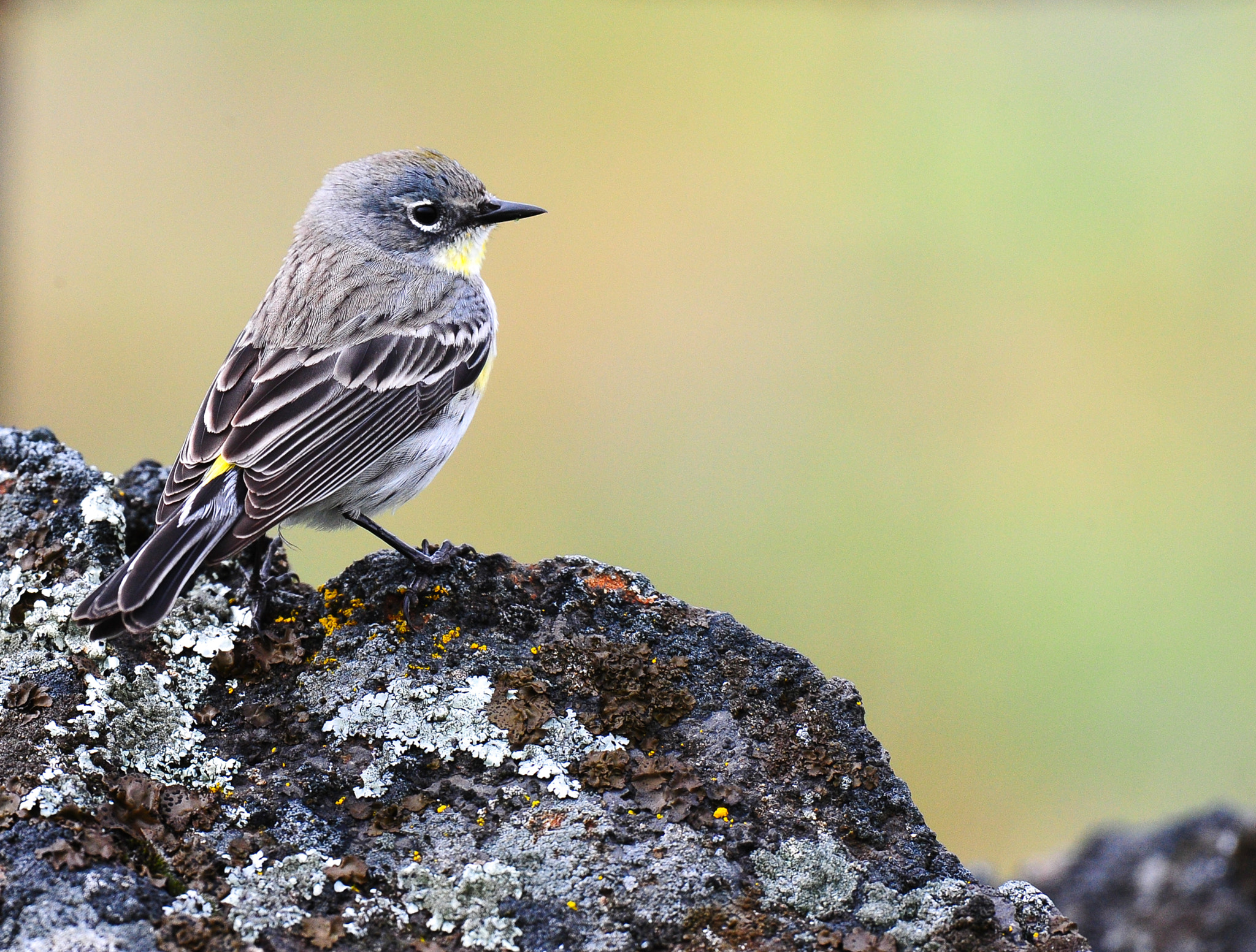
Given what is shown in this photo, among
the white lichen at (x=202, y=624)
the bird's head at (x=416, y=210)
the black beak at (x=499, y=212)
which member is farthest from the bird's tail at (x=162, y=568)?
the black beak at (x=499, y=212)

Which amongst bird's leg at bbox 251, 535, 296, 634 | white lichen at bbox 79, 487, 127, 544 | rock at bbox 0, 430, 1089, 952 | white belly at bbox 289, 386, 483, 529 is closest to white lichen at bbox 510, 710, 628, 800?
rock at bbox 0, 430, 1089, 952

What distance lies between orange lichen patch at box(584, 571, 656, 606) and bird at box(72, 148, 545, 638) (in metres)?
0.48

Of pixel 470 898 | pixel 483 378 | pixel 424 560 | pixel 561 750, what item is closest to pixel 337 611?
pixel 424 560

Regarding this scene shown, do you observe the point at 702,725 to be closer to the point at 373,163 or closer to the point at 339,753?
the point at 339,753

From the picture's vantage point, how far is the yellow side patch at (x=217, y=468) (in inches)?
152

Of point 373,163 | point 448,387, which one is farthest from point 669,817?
point 373,163

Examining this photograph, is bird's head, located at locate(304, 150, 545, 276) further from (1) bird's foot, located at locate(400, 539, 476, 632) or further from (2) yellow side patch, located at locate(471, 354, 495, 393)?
(1) bird's foot, located at locate(400, 539, 476, 632)

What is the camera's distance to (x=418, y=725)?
297 cm

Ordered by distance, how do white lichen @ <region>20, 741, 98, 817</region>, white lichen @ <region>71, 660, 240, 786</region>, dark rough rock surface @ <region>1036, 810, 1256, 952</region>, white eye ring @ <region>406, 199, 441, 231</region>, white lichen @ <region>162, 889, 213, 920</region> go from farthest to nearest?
1. white eye ring @ <region>406, 199, 441, 231</region>
2. dark rough rock surface @ <region>1036, 810, 1256, 952</region>
3. white lichen @ <region>71, 660, 240, 786</region>
4. white lichen @ <region>20, 741, 98, 817</region>
5. white lichen @ <region>162, 889, 213, 920</region>

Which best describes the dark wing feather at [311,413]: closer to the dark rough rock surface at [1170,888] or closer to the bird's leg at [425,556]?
the bird's leg at [425,556]

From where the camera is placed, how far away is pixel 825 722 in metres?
2.97

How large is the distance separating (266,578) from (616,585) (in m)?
1.18

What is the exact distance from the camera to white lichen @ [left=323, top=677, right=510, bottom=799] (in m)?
2.88

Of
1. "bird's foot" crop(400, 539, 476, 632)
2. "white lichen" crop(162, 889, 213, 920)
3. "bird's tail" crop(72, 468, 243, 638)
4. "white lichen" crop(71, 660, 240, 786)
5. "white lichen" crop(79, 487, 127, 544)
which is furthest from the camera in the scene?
"white lichen" crop(79, 487, 127, 544)
